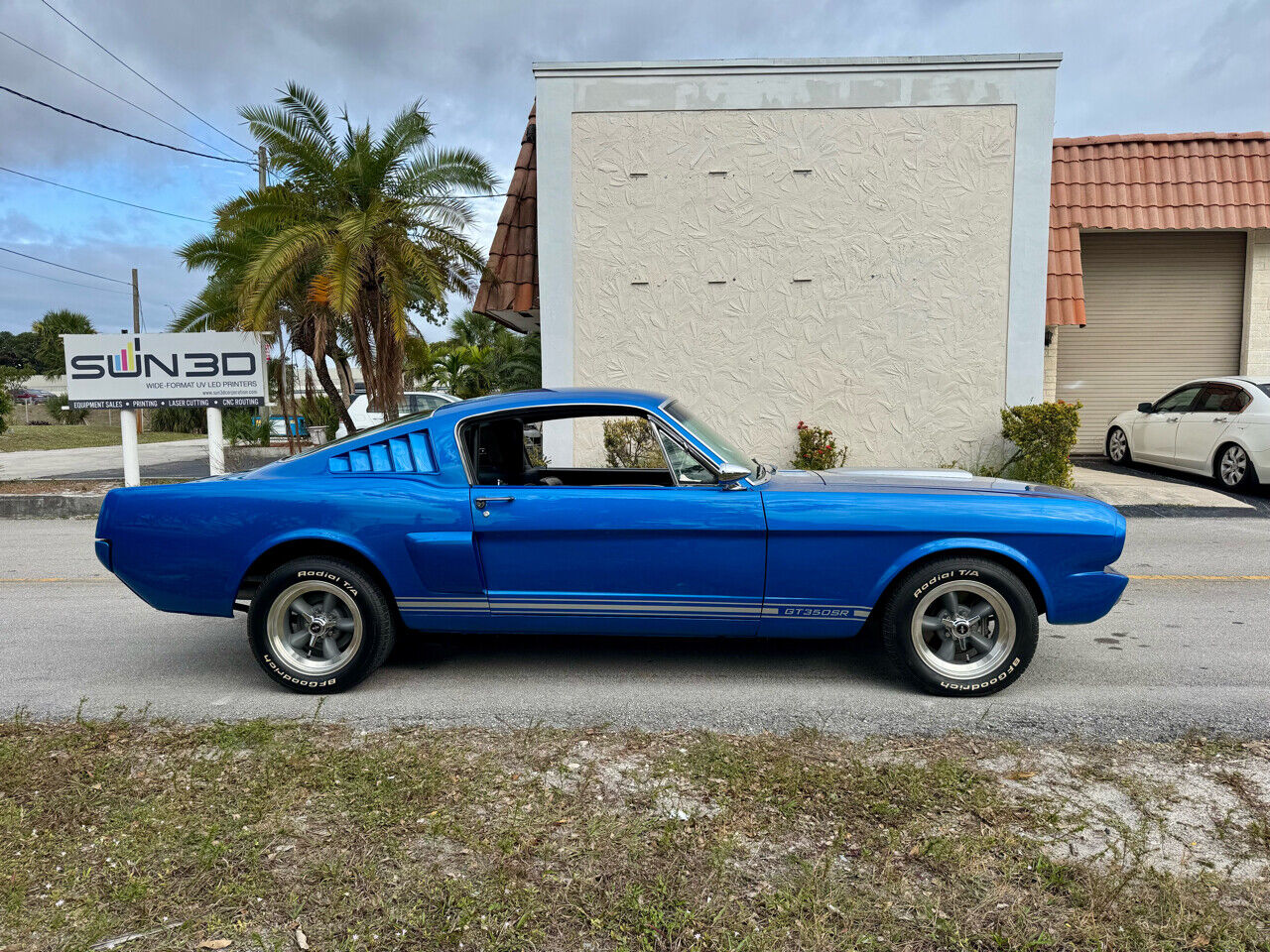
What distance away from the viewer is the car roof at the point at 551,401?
4.48m

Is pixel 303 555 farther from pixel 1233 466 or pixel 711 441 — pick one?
pixel 1233 466

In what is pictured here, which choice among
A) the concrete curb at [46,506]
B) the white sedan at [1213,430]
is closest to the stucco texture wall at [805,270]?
the white sedan at [1213,430]

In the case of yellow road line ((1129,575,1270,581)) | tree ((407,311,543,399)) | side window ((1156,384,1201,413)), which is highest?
tree ((407,311,543,399))

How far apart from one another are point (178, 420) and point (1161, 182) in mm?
Answer: 35985

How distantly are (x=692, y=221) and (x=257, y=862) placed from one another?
10497 millimetres

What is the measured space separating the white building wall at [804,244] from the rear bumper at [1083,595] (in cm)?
787

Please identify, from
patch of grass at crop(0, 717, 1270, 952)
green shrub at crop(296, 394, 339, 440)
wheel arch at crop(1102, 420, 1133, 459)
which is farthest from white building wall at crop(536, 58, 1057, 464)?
green shrub at crop(296, 394, 339, 440)

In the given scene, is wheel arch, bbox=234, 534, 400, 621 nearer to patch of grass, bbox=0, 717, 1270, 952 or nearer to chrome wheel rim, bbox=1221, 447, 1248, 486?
patch of grass, bbox=0, 717, 1270, 952

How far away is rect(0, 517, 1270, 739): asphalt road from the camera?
3.97 meters

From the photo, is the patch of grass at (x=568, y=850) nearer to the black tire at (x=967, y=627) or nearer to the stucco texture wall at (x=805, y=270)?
the black tire at (x=967, y=627)

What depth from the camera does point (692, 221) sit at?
11914mm

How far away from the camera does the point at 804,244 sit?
11.9 m

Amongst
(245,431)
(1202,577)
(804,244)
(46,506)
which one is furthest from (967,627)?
(245,431)

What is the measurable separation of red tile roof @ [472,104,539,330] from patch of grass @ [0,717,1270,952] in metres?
9.54
